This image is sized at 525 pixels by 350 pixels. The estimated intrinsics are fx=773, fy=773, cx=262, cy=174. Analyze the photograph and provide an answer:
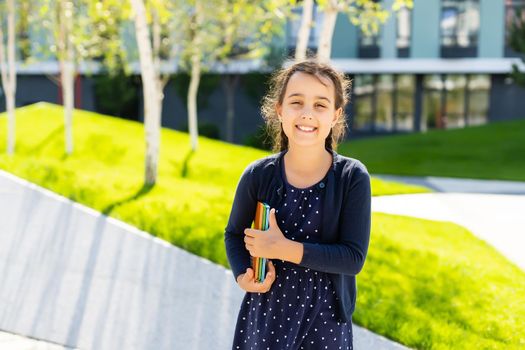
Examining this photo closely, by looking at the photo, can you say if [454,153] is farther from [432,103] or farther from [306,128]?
[306,128]

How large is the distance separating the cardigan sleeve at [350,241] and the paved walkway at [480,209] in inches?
242

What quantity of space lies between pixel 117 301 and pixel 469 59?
29.6m

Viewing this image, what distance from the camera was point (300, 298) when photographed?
2.87 m

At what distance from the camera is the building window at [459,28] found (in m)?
33.4

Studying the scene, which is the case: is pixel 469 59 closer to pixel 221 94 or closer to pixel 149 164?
pixel 221 94

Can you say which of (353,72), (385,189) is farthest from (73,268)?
(353,72)

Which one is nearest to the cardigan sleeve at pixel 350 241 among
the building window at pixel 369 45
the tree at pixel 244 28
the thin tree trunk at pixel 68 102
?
the tree at pixel 244 28

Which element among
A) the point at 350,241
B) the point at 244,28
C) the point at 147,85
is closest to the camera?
the point at 350,241

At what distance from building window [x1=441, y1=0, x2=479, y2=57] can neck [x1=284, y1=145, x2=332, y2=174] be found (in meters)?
31.9

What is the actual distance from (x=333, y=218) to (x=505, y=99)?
3371 cm

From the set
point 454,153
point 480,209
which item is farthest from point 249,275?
point 454,153

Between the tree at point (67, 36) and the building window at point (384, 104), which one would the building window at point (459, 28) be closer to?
the building window at point (384, 104)

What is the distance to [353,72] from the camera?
113 feet

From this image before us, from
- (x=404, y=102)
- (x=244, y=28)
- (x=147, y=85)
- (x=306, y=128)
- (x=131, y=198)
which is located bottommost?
(x=404, y=102)
